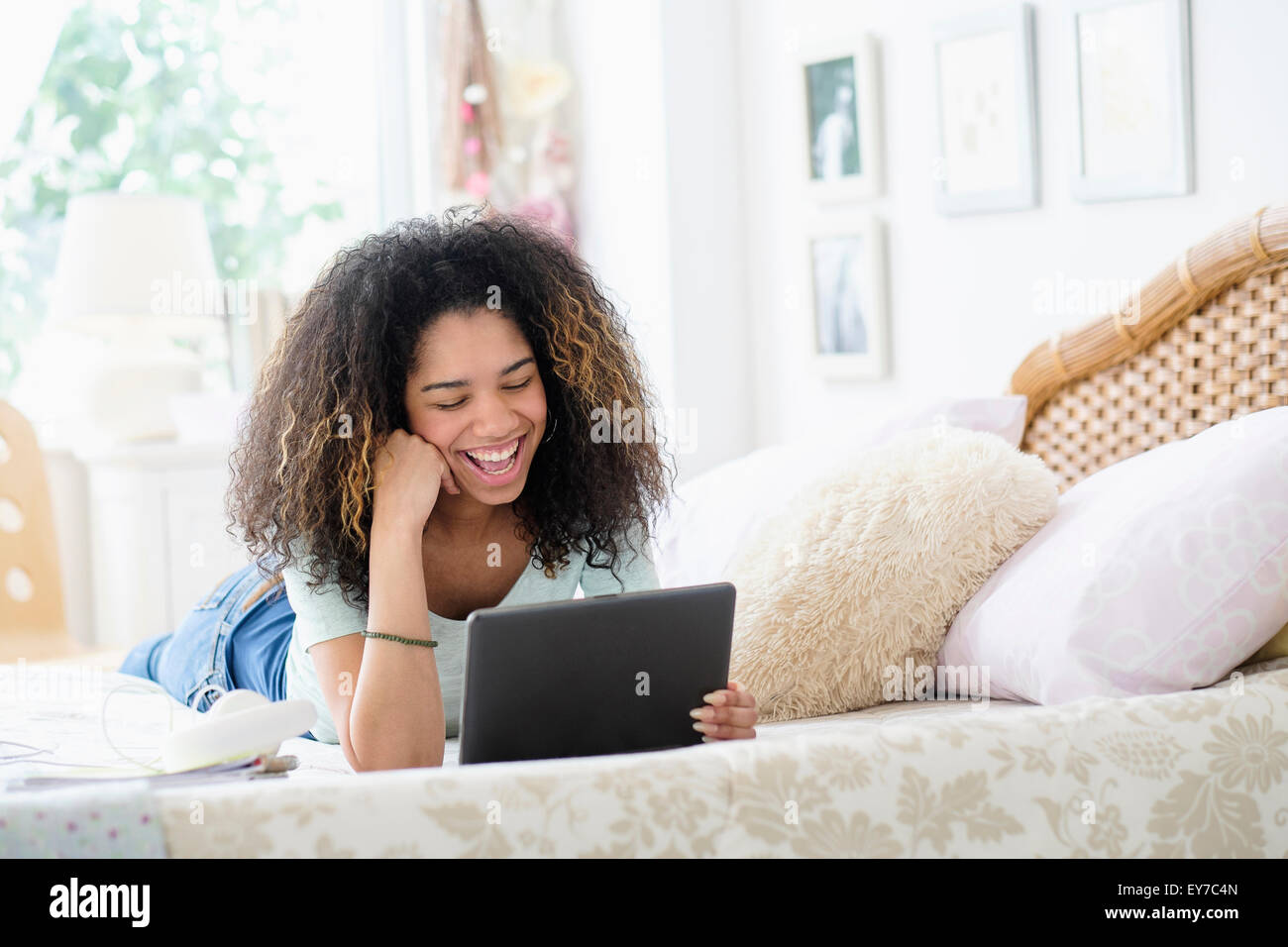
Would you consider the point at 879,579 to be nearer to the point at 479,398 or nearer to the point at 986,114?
the point at 479,398

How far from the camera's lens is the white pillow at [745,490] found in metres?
1.87

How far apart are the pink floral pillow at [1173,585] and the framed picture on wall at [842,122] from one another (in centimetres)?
145

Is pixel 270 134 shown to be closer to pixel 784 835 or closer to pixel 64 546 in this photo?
pixel 64 546

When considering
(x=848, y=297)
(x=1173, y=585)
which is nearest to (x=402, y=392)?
(x=1173, y=585)

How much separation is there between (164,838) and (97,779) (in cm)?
19

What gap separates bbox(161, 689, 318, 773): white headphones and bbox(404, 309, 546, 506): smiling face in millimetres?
413

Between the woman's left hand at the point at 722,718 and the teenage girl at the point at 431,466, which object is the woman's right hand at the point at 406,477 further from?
the woman's left hand at the point at 722,718

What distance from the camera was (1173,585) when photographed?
1.31 metres

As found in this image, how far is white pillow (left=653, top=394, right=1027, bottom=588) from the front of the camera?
187cm

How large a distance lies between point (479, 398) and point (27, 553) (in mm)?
1561

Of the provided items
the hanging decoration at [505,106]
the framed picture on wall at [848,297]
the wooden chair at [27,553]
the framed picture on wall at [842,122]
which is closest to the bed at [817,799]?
the wooden chair at [27,553]

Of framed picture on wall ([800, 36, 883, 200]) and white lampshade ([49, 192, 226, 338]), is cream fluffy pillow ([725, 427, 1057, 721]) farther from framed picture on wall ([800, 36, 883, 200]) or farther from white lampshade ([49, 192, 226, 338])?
white lampshade ([49, 192, 226, 338])

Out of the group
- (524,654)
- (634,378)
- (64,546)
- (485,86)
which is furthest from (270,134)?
(524,654)

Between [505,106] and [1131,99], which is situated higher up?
[505,106]
